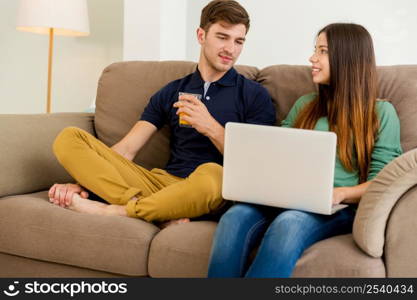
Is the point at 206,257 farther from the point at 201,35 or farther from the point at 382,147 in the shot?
the point at 201,35

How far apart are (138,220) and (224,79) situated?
0.68m

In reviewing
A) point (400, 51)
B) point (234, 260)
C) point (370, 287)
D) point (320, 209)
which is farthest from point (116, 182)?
point (400, 51)

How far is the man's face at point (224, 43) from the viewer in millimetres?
2086

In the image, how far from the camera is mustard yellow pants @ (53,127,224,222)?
1710 mm

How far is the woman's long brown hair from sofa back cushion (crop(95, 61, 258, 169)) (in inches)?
17.8

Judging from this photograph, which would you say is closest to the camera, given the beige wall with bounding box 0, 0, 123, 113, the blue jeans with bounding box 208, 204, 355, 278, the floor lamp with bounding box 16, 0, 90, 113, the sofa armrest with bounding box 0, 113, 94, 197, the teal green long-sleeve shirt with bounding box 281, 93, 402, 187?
the blue jeans with bounding box 208, 204, 355, 278

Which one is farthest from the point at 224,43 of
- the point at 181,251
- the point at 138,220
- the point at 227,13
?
the point at 181,251

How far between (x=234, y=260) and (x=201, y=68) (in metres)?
0.99

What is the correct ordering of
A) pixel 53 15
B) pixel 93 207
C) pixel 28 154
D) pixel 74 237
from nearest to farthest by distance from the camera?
pixel 74 237
pixel 93 207
pixel 28 154
pixel 53 15

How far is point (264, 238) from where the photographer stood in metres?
1.43

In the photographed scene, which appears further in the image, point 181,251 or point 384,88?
point 384,88

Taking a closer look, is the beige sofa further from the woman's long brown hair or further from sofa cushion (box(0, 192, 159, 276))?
the woman's long brown hair

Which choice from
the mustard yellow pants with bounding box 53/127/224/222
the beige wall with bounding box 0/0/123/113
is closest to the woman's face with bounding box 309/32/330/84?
A: the mustard yellow pants with bounding box 53/127/224/222

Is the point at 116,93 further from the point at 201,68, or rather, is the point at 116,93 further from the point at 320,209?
the point at 320,209
